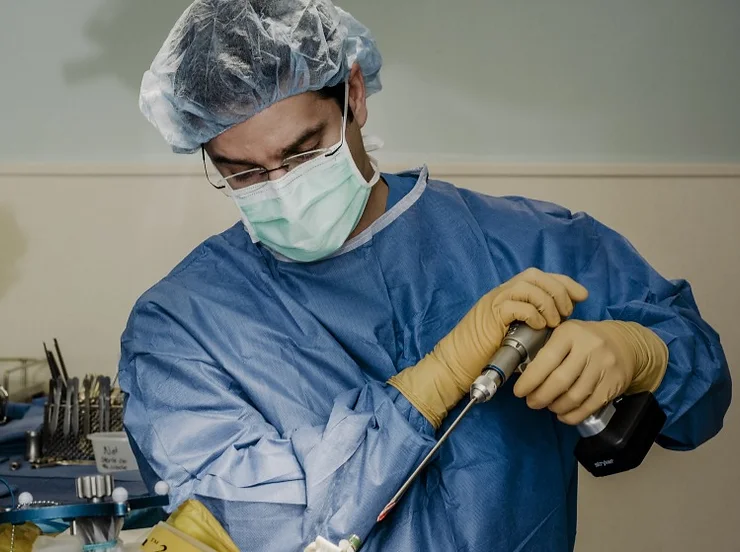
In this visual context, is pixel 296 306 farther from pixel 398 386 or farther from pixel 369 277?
pixel 398 386

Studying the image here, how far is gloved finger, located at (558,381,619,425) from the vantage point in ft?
3.44

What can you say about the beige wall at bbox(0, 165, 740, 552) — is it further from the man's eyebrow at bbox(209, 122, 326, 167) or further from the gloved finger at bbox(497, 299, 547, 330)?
the gloved finger at bbox(497, 299, 547, 330)

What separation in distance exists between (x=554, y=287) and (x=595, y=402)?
153mm

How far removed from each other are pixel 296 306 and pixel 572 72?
1.50 m

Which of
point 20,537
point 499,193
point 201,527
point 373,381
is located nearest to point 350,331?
point 373,381

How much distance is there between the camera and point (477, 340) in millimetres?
A: 1054

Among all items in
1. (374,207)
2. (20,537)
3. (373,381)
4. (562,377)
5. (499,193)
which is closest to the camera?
(20,537)

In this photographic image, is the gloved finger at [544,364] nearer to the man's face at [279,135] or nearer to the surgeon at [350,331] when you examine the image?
the surgeon at [350,331]

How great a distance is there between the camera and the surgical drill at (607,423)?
1030mm

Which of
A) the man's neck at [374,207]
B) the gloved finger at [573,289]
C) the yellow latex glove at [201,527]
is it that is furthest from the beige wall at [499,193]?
the yellow latex glove at [201,527]

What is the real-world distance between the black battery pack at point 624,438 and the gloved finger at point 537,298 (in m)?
0.15

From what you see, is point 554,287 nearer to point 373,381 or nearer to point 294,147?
point 373,381

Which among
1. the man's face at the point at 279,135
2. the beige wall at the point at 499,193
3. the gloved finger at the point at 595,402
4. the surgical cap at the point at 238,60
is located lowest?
the beige wall at the point at 499,193

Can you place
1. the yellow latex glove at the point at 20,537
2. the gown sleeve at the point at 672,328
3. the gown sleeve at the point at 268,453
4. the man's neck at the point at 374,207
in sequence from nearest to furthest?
the yellow latex glove at the point at 20,537 < the gown sleeve at the point at 268,453 < the gown sleeve at the point at 672,328 < the man's neck at the point at 374,207
